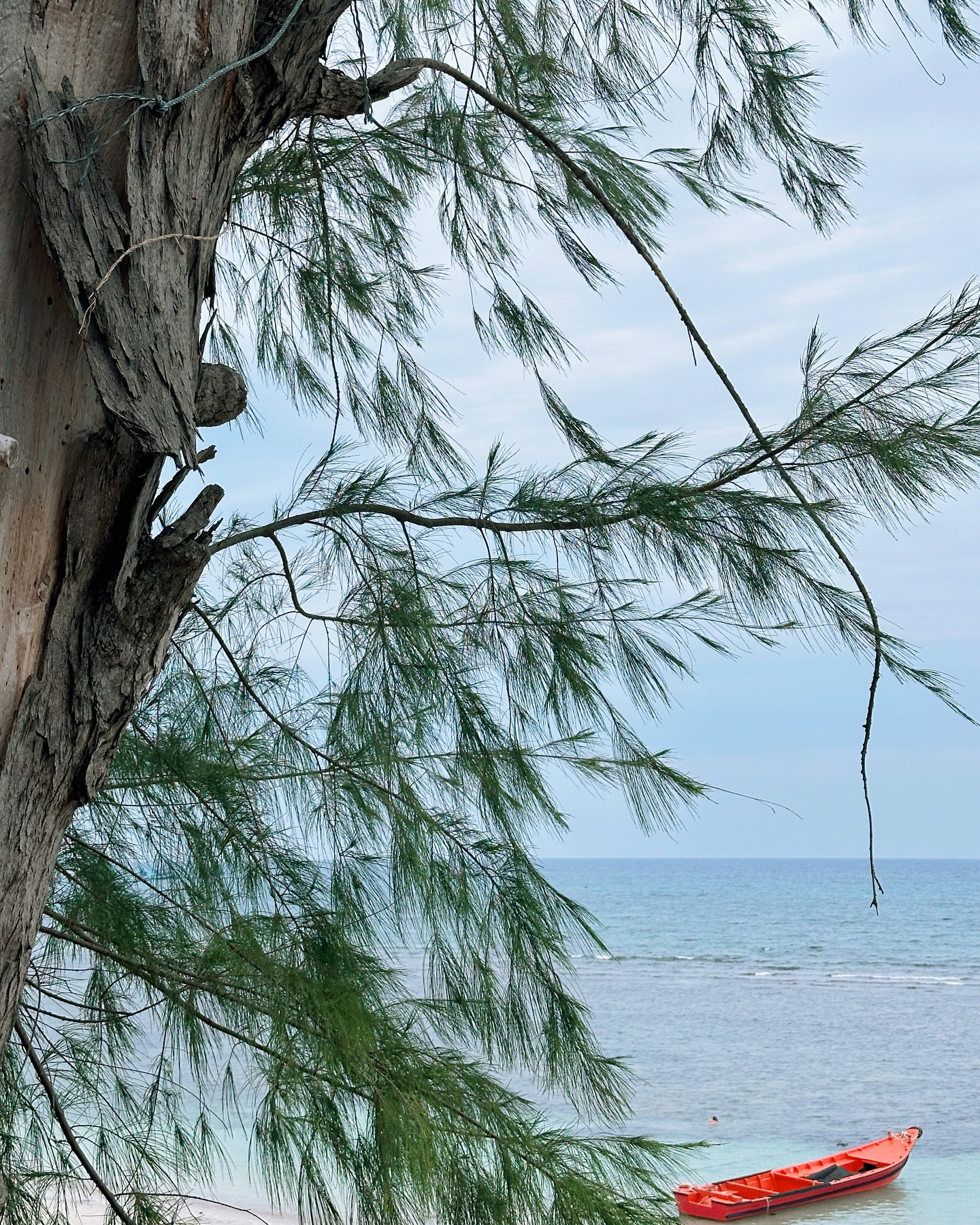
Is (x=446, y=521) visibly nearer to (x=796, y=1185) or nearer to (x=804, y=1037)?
(x=796, y=1185)

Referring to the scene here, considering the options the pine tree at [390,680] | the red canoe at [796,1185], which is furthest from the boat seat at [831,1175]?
the pine tree at [390,680]

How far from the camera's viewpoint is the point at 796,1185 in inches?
291

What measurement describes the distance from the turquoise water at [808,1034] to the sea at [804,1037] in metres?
0.03

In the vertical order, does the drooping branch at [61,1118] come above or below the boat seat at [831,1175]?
above

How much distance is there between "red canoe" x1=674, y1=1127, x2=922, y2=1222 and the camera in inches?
282

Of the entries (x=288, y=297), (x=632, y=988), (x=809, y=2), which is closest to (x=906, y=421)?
(x=809, y=2)

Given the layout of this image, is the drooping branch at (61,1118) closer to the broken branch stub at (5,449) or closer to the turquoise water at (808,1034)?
the turquoise water at (808,1034)

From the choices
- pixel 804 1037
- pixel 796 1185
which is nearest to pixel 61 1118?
pixel 796 1185

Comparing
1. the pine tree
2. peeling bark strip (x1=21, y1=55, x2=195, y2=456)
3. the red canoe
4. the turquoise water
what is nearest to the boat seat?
the red canoe

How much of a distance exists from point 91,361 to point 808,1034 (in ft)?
46.6

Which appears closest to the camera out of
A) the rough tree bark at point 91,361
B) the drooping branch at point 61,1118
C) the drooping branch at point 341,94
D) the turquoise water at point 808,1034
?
the rough tree bark at point 91,361

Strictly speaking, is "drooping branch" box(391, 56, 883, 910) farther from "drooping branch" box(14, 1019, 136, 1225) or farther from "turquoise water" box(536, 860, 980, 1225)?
"drooping branch" box(14, 1019, 136, 1225)

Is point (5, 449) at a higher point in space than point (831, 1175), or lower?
higher

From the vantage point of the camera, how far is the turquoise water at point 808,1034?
29.6 ft
